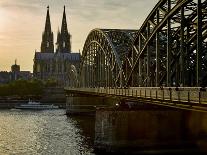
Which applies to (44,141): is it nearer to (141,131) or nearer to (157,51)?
(141,131)

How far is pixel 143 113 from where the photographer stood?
194 ft

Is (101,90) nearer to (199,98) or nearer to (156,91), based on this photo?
(156,91)

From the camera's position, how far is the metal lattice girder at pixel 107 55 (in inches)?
3647

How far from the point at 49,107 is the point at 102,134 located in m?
127

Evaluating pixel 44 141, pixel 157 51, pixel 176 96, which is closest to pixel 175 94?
pixel 176 96

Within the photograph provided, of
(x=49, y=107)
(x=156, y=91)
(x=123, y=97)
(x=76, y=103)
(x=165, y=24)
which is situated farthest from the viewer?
(x=49, y=107)

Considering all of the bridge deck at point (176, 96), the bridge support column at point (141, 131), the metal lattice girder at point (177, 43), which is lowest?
the bridge support column at point (141, 131)

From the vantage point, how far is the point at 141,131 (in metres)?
58.5

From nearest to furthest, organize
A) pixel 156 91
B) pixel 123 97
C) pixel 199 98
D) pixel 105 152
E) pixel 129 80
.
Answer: pixel 199 98, pixel 156 91, pixel 105 152, pixel 123 97, pixel 129 80

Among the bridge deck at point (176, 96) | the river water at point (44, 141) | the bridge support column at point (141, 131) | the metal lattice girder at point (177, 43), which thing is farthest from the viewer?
the river water at point (44, 141)

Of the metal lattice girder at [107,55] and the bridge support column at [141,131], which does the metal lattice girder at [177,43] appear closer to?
the bridge support column at [141,131]

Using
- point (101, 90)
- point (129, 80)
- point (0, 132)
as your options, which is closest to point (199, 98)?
point (129, 80)

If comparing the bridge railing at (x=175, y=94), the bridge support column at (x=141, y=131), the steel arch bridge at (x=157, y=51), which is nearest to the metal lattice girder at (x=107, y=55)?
the steel arch bridge at (x=157, y=51)

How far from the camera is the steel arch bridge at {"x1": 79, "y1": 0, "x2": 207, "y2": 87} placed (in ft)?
162
